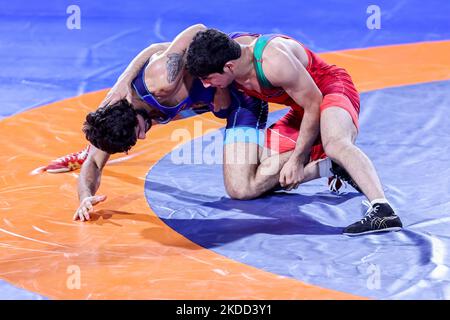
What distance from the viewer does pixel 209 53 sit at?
4227 millimetres

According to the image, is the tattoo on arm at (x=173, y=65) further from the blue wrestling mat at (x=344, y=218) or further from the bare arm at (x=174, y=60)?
the blue wrestling mat at (x=344, y=218)

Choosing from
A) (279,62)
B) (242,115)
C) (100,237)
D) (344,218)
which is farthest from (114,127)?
(344,218)

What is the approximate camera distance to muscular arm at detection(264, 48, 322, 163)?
171 inches

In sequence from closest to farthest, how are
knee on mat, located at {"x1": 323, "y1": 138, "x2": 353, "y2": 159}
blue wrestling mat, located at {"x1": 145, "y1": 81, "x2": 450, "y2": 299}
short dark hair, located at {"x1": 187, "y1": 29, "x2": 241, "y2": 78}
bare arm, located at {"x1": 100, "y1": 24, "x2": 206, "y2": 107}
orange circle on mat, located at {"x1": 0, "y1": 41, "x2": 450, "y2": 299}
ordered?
orange circle on mat, located at {"x1": 0, "y1": 41, "x2": 450, "y2": 299} → blue wrestling mat, located at {"x1": 145, "y1": 81, "x2": 450, "y2": 299} → short dark hair, located at {"x1": 187, "y1": 29, "x2": 241, "y2": 78} → knee on mat, located at {"x1": 323, "y1": 138, "x2": 353, "y2": 159} → bare arm, located at {"x1": 100, "y1": 24, "x2": 206, "y2": 107}

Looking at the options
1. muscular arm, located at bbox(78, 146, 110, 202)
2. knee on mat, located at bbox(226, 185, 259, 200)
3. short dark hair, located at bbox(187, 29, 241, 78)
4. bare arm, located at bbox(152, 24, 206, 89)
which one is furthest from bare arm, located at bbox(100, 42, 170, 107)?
knee on mat, located at bbox(226, 185, 259, 200)

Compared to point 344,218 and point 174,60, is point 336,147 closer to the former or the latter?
point 344,218

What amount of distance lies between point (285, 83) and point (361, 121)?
1.81 m

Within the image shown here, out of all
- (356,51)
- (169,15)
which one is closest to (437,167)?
(356,51)

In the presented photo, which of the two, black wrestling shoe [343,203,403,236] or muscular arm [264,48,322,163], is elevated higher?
muscular arm [264,48,322,163]

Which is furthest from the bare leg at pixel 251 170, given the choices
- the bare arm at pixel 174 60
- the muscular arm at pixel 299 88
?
the bare arm at pixel 174 60

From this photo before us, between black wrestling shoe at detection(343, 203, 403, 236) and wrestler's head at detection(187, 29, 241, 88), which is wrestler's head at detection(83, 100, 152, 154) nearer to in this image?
wrestler's head at detection(187, 29, 241, 88)

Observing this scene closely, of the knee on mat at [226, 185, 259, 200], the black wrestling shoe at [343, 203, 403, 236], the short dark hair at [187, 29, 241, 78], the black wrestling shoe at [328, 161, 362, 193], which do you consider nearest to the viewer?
the black wrestling shoe at [343, 203, 403, 236]

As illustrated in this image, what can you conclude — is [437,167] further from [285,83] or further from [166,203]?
[166,203]

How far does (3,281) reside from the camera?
3682 millimetres
